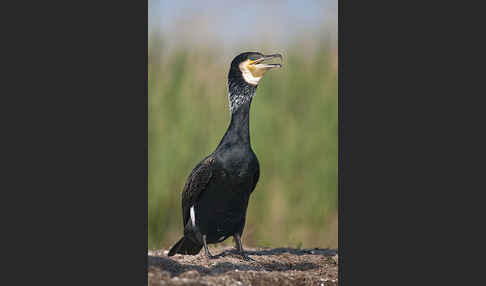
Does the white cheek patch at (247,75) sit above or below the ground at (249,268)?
above

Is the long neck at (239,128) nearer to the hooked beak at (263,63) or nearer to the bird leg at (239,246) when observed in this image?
the hooked beak at (263,63)

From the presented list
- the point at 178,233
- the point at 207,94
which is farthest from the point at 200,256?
the point at 207,94

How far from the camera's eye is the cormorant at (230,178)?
27.7ft

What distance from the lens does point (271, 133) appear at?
346 inches

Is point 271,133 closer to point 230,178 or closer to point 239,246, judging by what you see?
point 230,178

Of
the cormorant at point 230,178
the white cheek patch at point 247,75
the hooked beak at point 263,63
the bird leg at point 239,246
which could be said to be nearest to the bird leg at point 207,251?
the cormorant at point 230,178

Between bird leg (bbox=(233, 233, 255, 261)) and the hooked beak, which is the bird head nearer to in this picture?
the hooked beak

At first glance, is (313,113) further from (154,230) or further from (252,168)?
(154,230)

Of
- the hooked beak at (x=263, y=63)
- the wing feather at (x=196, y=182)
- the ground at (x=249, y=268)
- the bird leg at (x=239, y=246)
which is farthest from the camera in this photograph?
the bird leg at (x=239, y=246)

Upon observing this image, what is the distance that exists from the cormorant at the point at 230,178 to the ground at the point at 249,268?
23cm

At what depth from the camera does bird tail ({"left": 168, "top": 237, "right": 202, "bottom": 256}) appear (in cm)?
870

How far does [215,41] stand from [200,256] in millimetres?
2210

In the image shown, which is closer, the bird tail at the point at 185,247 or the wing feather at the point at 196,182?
the wing feather at the point at 196,182

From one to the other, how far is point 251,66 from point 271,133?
2.54ft
